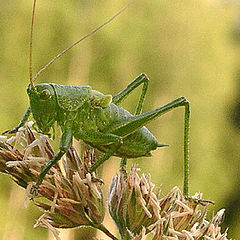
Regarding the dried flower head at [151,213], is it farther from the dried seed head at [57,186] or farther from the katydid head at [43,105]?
the katydid head at [43,105]

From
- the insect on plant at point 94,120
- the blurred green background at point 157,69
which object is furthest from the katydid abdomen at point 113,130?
the blurred green background at point 157,69

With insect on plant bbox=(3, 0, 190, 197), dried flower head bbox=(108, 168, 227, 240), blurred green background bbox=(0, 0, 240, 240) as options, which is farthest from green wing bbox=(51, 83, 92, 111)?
blurred green background bbox=(0, 0, 240, 240)

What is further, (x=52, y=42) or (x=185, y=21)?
(x=185, y=21)

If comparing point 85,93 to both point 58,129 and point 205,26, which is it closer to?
point 58,129

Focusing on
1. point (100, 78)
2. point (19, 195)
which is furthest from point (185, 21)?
point (19, 195)

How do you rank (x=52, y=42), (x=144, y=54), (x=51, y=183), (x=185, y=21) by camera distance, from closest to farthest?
(x=51, y=183) < (x=52, y=42) < (x=144, y=54) < (x=185, y=21)

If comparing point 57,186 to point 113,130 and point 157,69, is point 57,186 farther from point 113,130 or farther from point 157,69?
point 157,69

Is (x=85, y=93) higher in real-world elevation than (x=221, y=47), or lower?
lower

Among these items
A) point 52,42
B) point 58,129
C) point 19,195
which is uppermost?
point 52,42

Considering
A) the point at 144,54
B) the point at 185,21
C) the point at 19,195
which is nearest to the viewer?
the point at 19,195
